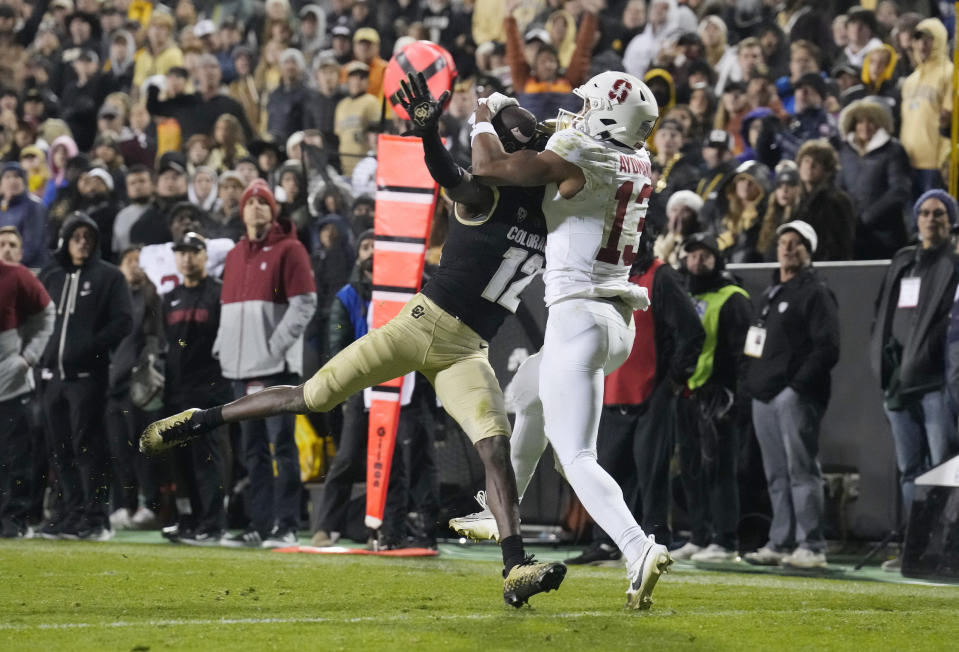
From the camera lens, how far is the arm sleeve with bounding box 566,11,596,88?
1456cm

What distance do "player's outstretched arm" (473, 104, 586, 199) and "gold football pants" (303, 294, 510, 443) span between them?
0.71 metres

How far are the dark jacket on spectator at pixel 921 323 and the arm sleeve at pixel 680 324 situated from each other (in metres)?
1.23

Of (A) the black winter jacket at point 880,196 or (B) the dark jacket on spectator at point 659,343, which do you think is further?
(A) the black winter jacket at point 880,196

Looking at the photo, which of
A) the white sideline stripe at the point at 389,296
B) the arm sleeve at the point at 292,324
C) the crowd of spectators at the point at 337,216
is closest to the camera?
the white sideline stripe at the point at 389,296

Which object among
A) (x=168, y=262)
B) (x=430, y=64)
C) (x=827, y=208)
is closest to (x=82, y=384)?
(x=168, y=262)

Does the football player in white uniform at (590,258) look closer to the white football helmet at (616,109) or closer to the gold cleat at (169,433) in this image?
the white football helmet at (616,109)

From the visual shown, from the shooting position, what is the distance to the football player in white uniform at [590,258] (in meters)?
6.54

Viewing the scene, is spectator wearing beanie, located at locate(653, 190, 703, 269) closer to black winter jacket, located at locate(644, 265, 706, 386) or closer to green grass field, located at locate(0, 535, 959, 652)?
black winter jacket, located at locate(644, 265, 706, 386)

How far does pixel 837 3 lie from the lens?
1549 centimetres

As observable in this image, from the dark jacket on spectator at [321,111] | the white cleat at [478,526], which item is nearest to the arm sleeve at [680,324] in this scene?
the white cleat at [478,526]

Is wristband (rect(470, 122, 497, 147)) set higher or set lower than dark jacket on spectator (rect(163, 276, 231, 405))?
higher

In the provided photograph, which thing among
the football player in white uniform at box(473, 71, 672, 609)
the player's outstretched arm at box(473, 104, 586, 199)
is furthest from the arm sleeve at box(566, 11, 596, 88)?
the player's outstretched arm at box(473, 104, 586, 199)

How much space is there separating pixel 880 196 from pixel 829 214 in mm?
723

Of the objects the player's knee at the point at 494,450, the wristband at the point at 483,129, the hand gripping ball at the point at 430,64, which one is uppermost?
the hand gripping ball at the point at 430,64
